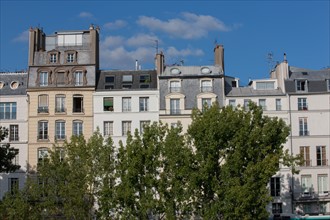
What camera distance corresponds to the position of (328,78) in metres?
56.8

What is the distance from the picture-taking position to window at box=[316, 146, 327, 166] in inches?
2174

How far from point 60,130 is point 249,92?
679 inches

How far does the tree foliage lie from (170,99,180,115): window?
10.2m

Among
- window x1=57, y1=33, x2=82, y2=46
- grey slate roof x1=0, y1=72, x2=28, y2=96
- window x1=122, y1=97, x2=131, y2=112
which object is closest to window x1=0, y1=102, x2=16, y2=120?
grey slate roof x1=0, y1=72, x2=28, y2=96

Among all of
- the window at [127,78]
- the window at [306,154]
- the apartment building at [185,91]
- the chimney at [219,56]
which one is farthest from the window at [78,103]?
the window at [306,154]

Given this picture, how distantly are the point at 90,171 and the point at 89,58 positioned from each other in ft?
51.6

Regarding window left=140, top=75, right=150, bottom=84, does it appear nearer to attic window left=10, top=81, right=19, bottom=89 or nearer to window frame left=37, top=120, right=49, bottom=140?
window frame left=37, top=120, right=49, bottom=140

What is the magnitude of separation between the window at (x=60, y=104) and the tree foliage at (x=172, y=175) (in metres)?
10.4

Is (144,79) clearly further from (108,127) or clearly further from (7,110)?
(7,110)

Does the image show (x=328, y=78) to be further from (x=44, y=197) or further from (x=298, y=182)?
(x=44, y=197)

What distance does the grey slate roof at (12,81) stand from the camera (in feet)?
185

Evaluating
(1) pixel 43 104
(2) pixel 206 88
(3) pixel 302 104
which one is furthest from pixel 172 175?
(3) pixel 302 104

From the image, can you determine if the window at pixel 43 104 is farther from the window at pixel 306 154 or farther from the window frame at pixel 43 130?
the window at pixel 306 154

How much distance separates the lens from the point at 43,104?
55.7 meters
